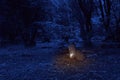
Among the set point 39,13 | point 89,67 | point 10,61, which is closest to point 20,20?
point 39,13

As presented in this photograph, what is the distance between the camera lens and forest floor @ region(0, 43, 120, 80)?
32.9 ft

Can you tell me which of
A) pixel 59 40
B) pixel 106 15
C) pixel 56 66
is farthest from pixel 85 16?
pixel 56 66

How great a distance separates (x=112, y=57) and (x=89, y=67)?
2540 millimetres

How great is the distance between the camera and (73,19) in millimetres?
23094

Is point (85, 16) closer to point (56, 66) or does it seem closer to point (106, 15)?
point (106, 15)

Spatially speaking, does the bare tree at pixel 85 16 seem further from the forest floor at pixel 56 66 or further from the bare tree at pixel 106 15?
the forest floor at pixel 56 66

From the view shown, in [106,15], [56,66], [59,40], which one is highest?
[106,15]

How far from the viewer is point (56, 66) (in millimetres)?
11758

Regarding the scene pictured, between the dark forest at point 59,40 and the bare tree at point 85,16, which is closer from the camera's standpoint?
the dark forest at point 59,40

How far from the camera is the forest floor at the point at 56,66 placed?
32.9ft

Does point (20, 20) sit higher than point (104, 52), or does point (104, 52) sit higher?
point (20, 20)

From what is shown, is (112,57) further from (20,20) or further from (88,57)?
(20,20)

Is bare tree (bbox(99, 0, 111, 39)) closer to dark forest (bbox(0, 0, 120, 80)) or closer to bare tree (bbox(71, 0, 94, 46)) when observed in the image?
dark forest (bbox(0, 0, 120, 80))

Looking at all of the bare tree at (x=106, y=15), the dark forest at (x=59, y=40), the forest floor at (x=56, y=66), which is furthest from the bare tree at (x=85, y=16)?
the forest floor at (x=56, y=66)
